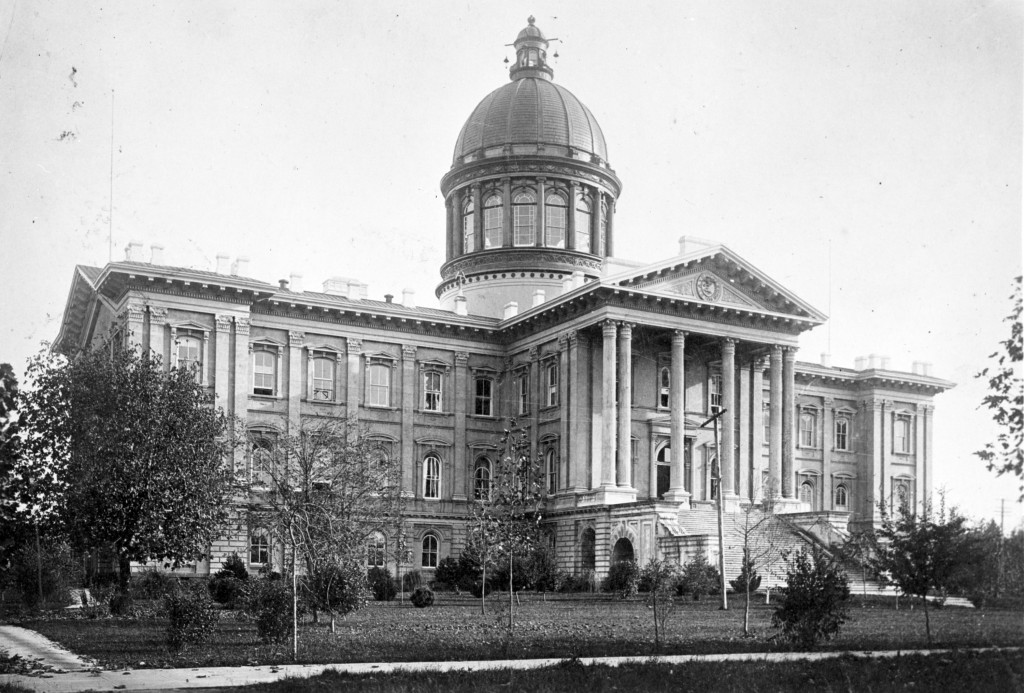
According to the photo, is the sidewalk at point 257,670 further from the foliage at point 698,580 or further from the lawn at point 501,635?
the foliage at point 698,580

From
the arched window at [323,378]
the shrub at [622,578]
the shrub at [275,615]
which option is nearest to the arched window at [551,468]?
the shrub at [622,578]

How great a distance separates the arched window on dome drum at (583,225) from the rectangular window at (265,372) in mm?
18461

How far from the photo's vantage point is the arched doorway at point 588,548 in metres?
48.1

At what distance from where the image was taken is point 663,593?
84.3 ft

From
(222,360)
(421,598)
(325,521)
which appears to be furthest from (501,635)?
(222,360)

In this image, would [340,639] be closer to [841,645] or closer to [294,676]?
[294,676]

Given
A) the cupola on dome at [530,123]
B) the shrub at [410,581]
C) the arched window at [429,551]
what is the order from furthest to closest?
the cupola on dome at [530,123] → the arched window at [429,551] → the shrub at [410,581]

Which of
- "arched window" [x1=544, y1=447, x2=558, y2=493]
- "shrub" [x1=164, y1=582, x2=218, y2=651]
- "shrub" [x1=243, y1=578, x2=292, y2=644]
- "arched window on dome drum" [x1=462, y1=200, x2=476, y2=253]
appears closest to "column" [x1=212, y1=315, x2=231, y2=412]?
"arched window" [x1=544, y1=447, x2=558, y2=493]

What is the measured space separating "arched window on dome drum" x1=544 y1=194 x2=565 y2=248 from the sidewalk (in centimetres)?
4217

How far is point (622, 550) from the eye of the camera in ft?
153

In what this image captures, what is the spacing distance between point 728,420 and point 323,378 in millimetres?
18097

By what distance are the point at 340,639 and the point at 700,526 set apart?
83.9 feet

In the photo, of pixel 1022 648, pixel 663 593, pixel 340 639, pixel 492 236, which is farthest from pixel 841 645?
pixel 492 236

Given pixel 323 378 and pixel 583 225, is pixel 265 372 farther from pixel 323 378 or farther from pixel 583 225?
pixel 583 225
